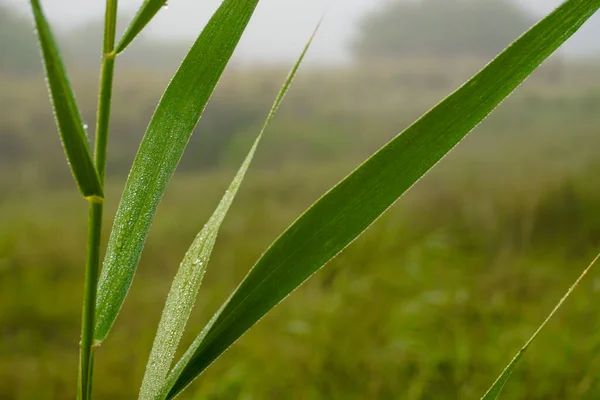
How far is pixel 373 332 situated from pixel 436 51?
74 cm

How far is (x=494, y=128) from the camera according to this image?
1441 millimetres

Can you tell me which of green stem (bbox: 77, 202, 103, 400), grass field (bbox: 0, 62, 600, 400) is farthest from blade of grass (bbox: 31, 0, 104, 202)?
grass field (bbox: 0, 62, 600, 400)

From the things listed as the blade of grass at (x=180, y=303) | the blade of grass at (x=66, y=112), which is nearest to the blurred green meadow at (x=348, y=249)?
the blade of grass at (x=180, y=303)

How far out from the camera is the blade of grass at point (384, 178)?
0.30 metres

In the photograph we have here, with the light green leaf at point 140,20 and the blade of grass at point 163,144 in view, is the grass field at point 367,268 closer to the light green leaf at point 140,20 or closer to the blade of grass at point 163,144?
the blade of grass at point 163,144

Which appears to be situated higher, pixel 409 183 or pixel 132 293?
pixel 409 183

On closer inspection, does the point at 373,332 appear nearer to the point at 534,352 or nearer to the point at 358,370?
the point at 358,370

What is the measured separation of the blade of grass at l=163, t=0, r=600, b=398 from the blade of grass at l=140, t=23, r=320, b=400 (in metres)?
0.02

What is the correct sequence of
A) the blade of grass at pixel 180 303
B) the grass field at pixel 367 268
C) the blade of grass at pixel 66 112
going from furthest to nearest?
the grass field at pixel 367 268 → the blade of grass at pixel 180 303 → the blade of grass at pixel 66 112

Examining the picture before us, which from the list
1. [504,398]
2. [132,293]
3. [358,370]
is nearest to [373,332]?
[358,370]

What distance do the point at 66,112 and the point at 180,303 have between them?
0.48 ft

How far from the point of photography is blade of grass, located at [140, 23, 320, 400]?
1.16ft

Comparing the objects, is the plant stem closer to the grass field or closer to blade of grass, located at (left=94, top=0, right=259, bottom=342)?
blade of grass, located at (left=94, top=0, right=259, bottom=342)

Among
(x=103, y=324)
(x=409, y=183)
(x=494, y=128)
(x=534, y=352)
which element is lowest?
(x=534, y=352)
